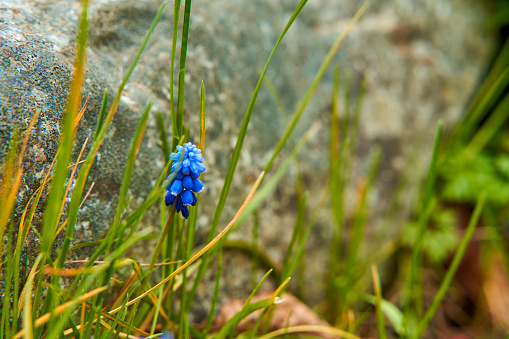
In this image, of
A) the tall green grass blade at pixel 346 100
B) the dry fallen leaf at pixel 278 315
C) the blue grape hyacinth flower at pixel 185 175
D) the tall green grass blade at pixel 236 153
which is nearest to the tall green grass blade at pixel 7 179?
the blue grape hyacinth flower at pixel 185 175

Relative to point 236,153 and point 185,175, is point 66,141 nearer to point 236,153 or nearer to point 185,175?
point 185,175

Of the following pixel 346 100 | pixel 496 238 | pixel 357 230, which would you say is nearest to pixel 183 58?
pixel 346 100

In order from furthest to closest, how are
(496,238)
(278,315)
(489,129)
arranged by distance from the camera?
1. (489,129)
2. (496,238)
3. (278,315)

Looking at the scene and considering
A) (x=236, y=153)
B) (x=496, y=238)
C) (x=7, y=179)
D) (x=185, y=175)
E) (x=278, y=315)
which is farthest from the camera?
(x=496, y=238)

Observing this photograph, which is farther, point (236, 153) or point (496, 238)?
point (496, 238)

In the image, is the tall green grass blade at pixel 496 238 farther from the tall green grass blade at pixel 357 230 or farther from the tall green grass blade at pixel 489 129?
the tall green grass blade at pixel 357 230

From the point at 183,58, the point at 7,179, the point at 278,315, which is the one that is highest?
the point at 183,58
